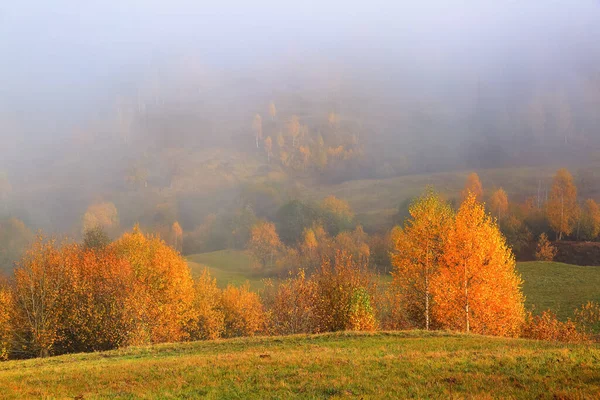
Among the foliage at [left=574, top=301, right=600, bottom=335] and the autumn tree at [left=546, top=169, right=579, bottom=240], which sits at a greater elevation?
the autumn tree at [left=546, top=169, right=579, bottom=240]

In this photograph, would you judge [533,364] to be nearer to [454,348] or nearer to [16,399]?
[454,348]

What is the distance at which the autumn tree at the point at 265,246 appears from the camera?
15425 cm

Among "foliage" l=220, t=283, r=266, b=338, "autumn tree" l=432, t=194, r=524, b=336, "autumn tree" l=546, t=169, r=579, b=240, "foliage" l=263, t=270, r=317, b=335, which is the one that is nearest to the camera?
"autumn tree" l=432, t=194, r=524, b=336

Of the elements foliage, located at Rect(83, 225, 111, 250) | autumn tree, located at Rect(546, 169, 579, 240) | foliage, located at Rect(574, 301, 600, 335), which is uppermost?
foliage, located at Rect(83, 225, 111, 250)

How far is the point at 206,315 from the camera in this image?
79.9 metres

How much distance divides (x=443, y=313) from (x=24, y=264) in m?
52.2

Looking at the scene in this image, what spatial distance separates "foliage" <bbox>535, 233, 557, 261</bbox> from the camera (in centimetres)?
12824

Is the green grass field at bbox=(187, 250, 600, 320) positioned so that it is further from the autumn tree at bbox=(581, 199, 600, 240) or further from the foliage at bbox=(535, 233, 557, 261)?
the autumn tree at bbox=(581, 199, 600, 240)

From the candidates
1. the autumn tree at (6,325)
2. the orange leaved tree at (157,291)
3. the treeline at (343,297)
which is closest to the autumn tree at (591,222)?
the treeline at (343,297)

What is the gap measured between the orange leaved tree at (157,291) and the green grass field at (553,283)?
48.5 m

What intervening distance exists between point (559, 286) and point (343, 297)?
6237 centimetres

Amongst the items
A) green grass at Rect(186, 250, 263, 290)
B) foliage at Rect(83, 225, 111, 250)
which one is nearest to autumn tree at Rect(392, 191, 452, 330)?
foliage at Rect(83, 225, 111, 250)

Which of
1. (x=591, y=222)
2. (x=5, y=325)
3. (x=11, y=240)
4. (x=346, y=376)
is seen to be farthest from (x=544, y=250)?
(x=11, y=240)

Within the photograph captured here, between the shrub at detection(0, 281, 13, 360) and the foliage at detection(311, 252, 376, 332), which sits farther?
the shrub at detection(0, 281, 13, 360)
